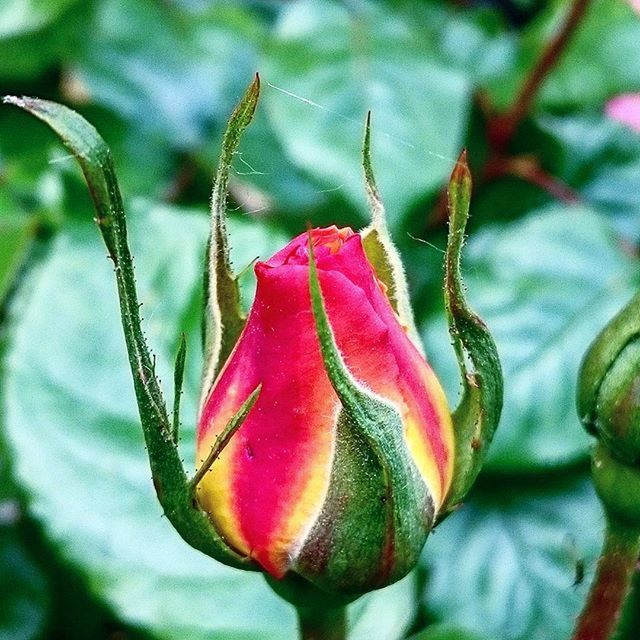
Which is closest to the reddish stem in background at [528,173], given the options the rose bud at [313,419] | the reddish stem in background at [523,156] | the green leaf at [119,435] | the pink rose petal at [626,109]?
the reddish stem in background at [523,156]

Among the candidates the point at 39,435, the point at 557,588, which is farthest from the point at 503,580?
the point at 39,435

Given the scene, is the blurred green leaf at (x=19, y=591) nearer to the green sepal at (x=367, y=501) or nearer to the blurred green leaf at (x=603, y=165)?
the green sepal at (x=367, y=501)

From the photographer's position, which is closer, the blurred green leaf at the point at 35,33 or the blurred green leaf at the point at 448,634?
the blurred green leaf at the point at 448,634

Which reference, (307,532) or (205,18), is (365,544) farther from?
(205,18)

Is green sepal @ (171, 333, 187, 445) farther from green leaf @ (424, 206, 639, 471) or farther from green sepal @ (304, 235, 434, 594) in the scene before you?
green leaf @ (424, 206, 639, 471)

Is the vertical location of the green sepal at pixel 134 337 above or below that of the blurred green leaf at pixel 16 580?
above

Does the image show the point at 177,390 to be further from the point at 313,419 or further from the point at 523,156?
the point at 523,156

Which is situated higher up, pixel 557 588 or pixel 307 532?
pixel 307 532
